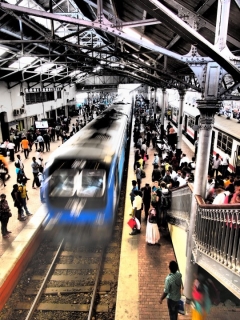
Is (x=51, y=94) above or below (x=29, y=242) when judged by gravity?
above

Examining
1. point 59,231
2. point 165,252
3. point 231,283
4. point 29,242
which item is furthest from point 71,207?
point 231,283

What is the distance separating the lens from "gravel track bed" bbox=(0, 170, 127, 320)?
18.5ft

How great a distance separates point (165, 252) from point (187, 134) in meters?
15.5

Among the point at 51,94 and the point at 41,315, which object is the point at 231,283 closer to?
the point at 41,315

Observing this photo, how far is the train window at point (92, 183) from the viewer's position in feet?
23.1

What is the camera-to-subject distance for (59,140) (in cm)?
2209

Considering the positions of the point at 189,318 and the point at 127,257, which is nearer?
the point at 189,318

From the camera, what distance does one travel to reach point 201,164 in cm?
514

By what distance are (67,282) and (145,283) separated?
203 centimetres

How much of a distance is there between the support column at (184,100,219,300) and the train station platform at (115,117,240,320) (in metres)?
0.70

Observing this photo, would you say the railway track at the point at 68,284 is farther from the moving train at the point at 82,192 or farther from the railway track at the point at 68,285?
the moving train at the point at 82,192

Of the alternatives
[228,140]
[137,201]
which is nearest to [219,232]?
[137,201]

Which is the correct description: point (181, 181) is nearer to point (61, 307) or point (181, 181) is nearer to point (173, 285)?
point (173, 285)

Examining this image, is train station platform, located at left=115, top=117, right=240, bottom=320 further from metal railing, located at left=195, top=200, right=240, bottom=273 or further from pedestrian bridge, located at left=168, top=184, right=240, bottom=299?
metal railing, located at left=195, top=200, right=240, bottom=273
